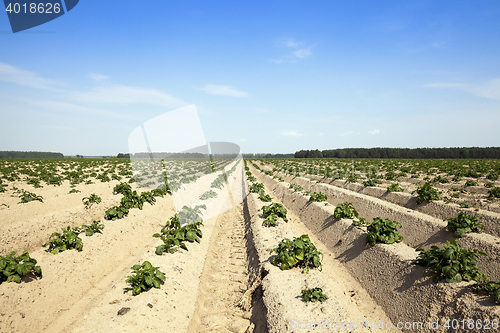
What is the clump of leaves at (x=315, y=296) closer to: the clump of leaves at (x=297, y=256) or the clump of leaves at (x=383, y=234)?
the clump of leaves at (x=297, y=256)

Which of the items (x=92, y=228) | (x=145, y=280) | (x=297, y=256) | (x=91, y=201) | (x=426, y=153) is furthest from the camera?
(x=426, y=153)

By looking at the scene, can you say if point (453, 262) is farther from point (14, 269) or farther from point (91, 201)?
point (91, 201)

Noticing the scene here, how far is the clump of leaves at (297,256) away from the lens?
22.6 ft

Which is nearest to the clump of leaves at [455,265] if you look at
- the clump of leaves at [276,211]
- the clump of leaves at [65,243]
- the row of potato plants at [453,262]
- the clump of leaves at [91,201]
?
the row of potato plants at [453,262]

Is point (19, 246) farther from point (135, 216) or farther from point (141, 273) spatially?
point (141, 273)

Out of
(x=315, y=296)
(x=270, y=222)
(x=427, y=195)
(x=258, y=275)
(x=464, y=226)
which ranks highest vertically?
(x=427, y=195)

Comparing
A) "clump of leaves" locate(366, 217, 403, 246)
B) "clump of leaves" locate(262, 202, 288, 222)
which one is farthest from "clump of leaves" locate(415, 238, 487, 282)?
"clump of leaves" locate(262, 202, 288, 222)

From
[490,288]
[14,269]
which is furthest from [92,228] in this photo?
[490,288]

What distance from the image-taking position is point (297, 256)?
274 inches

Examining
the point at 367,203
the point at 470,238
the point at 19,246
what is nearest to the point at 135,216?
the point at 19,246

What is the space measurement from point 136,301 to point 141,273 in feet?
2.36

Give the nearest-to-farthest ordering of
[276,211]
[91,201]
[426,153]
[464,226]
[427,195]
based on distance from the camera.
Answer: [464,226] → [276,211] → [427,195] → [91,201] → [426,153]

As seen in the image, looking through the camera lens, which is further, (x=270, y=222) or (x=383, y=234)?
(x=270, y=222)

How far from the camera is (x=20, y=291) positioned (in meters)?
5.83
